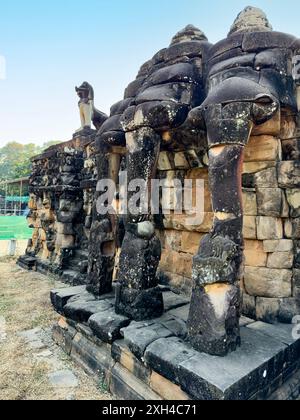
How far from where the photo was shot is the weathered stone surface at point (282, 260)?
3.11 metres

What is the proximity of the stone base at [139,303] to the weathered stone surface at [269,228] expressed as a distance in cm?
131

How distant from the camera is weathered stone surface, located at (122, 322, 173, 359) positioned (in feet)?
8.36

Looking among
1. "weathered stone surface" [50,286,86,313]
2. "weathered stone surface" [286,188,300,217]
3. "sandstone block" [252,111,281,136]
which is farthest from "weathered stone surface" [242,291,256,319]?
"weathered stone surface" [50,286,86,313]

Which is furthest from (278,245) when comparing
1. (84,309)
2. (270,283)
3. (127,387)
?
(84,309)

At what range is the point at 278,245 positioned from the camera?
3.12 meters

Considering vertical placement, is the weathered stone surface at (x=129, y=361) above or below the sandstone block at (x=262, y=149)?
below

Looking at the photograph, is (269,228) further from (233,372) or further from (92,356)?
(92,356)

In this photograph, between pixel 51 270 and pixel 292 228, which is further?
pixel 51 270

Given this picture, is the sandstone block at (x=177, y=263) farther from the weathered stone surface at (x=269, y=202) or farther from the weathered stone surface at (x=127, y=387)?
the weathered stone surface at (x=127, y=387)

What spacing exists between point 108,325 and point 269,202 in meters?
2.17

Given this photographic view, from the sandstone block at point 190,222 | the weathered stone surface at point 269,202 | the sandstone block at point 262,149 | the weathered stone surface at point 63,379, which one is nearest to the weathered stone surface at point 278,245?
the weathered stone surface at point 269,202

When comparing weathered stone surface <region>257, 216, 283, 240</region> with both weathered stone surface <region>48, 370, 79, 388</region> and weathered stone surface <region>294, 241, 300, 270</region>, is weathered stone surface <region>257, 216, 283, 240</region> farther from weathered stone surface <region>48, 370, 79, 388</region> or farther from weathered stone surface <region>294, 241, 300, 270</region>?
weathered stone surface <region>48, 370, 79, 388</region>

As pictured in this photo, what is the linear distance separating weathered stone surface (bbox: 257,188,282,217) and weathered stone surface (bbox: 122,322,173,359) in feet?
5.38
